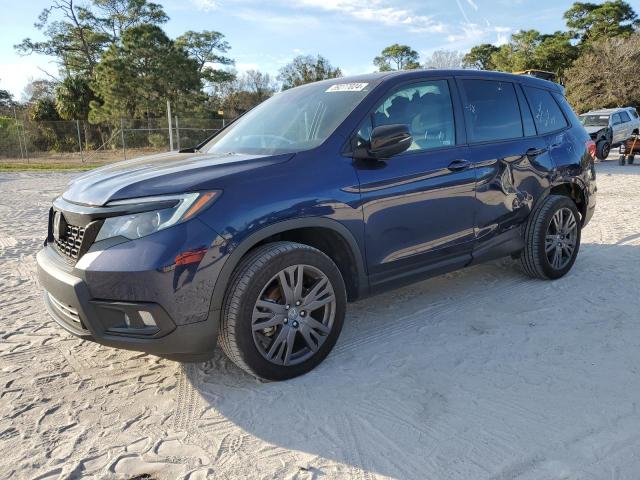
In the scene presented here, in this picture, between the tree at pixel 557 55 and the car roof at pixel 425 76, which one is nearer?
the car roof at pixel 425 76

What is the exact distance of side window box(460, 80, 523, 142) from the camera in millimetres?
3879

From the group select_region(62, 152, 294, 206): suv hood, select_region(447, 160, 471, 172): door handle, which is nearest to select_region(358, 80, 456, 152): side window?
select_region(447, 160, 471, 172): door handle

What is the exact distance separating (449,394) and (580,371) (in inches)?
35.1

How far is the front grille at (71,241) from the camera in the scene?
2.69 m

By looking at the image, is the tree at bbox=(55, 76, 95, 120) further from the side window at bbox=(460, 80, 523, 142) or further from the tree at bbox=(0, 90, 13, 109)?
the side window at bbox=(460, 80, 523, 142)

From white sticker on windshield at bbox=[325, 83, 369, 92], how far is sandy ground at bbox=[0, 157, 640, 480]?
174 cm

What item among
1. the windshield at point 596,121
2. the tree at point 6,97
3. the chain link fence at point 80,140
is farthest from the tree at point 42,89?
the windshield at point 596,121

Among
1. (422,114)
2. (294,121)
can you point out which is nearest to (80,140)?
(294,121)

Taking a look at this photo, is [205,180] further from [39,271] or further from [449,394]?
[449,394]

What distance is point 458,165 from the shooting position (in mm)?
3654

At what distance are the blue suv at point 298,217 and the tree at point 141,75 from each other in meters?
27.8

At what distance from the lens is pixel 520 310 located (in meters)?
4.00

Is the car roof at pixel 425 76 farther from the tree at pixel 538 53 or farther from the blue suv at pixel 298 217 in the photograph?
the tree at pixel 538 53

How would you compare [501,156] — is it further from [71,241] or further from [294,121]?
[71,241]
